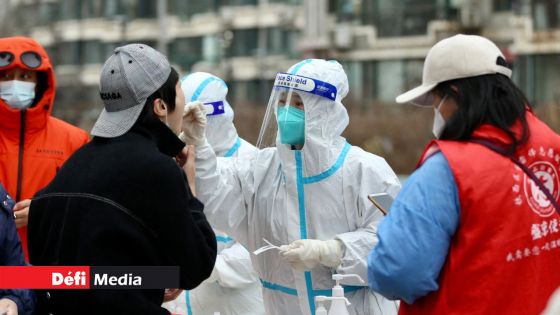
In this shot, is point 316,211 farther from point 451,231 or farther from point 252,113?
point 252,113

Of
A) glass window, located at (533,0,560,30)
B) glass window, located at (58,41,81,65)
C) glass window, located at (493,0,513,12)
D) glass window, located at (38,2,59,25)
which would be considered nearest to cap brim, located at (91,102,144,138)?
glass window, located at (533,0,560,30)

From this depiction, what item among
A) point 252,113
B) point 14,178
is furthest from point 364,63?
point 14,178

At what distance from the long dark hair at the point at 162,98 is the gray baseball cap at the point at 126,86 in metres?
0.02

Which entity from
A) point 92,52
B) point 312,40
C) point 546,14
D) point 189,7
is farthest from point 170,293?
point 92,52

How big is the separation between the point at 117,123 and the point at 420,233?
106 centimetres

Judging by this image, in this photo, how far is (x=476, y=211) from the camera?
316 cm

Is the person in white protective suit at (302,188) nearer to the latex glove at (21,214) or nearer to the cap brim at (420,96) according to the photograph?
the latex glove at (21,214)

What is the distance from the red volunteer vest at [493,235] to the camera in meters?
3.16

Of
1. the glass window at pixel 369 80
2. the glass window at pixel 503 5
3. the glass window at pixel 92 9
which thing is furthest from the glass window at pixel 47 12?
the glass window at pixel 503 5

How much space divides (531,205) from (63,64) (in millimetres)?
41886

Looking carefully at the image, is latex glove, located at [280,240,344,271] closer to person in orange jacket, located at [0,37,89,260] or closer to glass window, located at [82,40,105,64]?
person in orange jacket, located at [0,37,89,260]

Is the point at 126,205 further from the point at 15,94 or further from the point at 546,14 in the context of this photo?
the point at 546,14

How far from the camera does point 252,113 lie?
27812mm

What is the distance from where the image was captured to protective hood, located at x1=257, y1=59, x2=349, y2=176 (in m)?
4.53
